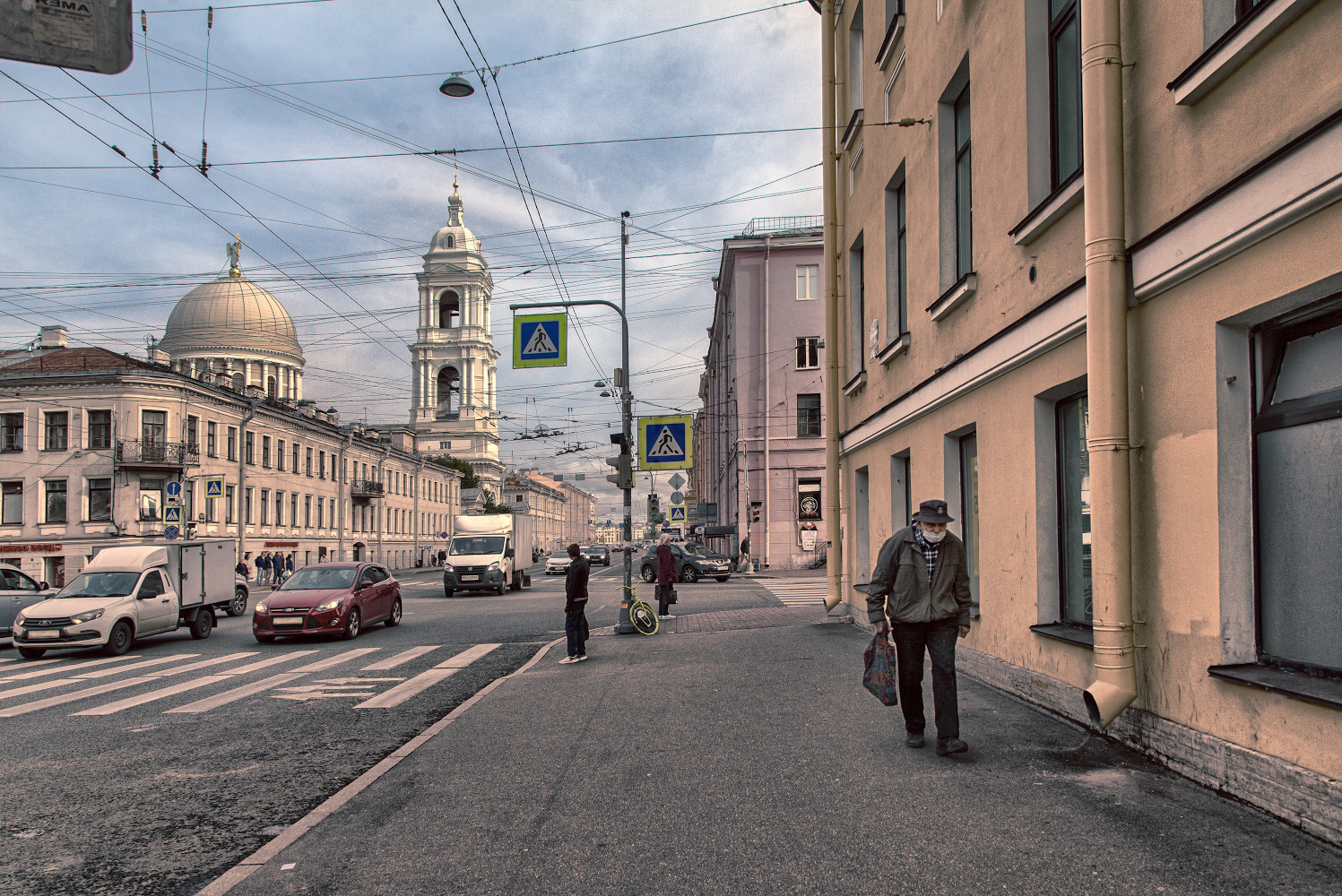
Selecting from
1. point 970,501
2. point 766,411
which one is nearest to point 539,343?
point 970,501

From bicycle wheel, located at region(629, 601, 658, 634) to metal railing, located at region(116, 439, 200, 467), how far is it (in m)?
35.0

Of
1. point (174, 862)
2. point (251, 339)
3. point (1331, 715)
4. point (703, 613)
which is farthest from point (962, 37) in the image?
point (251, 339)

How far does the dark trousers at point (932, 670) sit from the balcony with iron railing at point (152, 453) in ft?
145

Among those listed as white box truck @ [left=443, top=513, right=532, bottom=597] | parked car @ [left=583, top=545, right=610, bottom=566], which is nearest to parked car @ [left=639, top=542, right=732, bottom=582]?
white box truck @ [left=443, top=513, right=532, bottom=597]

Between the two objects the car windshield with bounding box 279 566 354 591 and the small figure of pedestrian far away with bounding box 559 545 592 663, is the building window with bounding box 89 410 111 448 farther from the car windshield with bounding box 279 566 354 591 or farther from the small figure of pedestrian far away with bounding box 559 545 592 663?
the small figure of pedestrian far away with bounding box 559 545 592 663

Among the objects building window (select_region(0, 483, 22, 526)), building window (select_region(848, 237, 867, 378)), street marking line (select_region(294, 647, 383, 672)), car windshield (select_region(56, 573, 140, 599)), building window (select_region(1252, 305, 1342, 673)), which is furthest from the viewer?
building window (select_region(0, 483, 22, 526))

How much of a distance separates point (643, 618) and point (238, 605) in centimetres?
1464

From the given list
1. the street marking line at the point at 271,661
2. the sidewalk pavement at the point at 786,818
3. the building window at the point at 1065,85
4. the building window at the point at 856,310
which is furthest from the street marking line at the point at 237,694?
the building window at the point at 856,310

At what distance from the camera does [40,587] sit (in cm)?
1889

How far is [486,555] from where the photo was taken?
3253 centimetres

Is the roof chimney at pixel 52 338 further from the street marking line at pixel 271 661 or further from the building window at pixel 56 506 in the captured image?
the street marking line at pixel 271 661

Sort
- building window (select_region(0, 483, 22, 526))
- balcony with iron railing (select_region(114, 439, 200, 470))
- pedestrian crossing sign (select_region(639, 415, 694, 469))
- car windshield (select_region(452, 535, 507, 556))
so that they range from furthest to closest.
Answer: building window (select_region(0, 483, 22, 526))
balcony with iron railing (select_region(114, 439, 200, 470))
car windshield (select_region(452, 535, 507, 556))
pedestrian crossing sign (select_region(639, 415, 694, 469))

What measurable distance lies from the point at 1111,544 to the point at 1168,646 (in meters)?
0.70

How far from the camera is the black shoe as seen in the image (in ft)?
20.0
